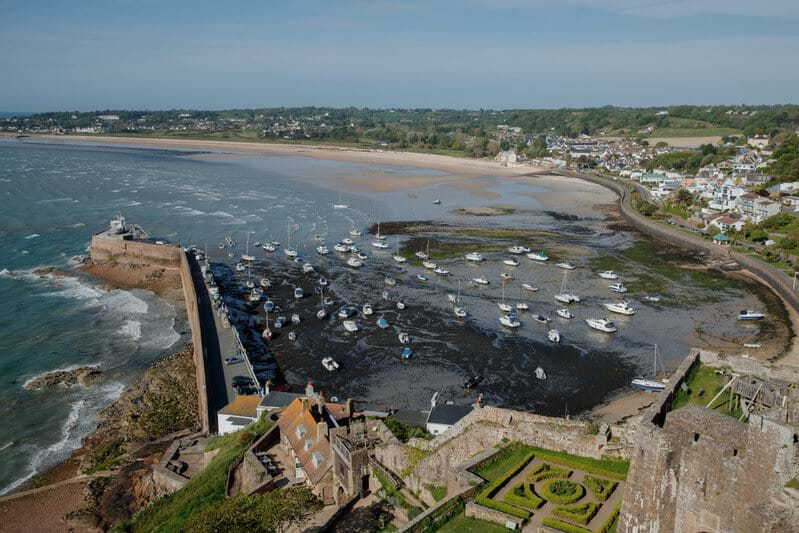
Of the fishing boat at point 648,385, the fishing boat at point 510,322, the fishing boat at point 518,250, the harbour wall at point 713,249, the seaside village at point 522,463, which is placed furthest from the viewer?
the fishing boat at point 518,250

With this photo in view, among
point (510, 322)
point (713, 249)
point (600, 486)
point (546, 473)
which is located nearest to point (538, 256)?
point (713, 249)

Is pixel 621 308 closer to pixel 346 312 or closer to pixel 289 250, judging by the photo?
pixel 346 312

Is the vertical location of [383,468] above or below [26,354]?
above

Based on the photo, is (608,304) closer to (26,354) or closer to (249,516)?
(249,516)

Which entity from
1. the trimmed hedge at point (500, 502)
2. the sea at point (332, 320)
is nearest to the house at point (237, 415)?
the sea at point (332, 320)

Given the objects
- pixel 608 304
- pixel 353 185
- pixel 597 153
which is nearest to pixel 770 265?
pixel 608 304

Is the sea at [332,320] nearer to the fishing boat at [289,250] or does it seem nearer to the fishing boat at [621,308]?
the fishing boat at [289,250]
